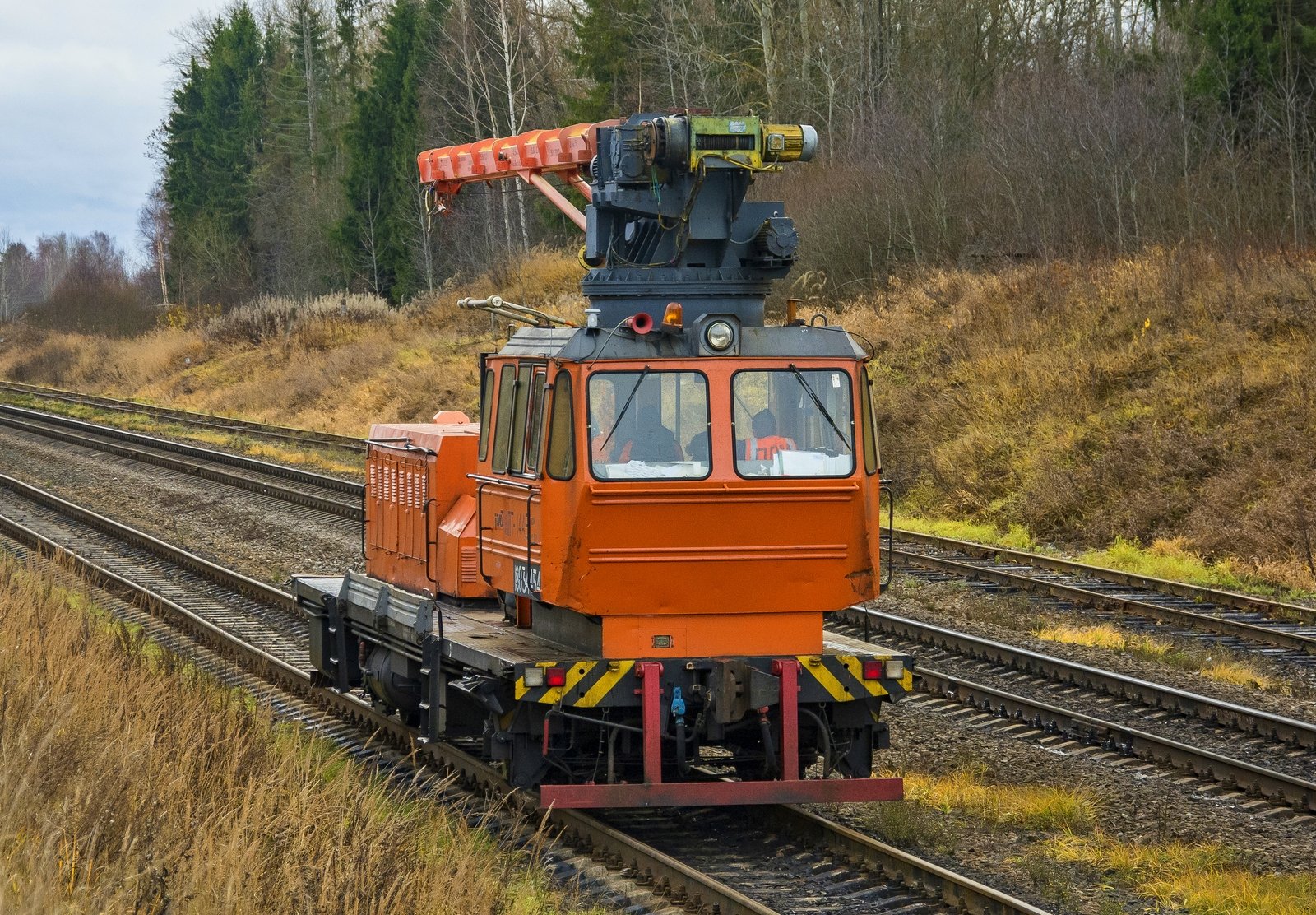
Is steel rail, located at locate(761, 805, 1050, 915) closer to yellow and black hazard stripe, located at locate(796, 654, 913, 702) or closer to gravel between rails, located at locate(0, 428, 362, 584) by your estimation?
yellow and black hazard stripe, located at locate(796, 654, 913, 702)

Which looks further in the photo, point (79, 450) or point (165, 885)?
point (79, 450)

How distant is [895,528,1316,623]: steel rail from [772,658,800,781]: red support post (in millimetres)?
8418

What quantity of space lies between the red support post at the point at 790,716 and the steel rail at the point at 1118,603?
7.19m

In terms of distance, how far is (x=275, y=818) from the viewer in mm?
6930

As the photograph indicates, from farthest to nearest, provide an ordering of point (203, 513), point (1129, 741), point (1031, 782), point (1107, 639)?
point (203, 513), point (1107, 639), point (1129, 741), point (1031, 782)

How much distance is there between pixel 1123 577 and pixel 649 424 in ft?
33.4

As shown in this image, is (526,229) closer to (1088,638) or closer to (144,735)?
(1088,638)

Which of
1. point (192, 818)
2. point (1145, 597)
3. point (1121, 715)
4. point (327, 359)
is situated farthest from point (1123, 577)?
point (327, 359)

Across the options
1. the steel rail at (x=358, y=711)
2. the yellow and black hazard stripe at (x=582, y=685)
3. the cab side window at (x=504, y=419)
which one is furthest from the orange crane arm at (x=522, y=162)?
the steel rail at (x=358, y=711)

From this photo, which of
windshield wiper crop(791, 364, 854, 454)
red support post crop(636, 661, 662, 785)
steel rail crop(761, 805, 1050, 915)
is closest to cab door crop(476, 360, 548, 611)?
red support post crop(636, 661, 662, 785)

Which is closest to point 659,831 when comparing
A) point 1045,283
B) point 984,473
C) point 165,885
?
point 165,885

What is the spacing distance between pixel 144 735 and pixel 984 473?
635 inches

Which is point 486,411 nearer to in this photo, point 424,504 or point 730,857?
point 424,504

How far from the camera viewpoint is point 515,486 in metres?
9.17
